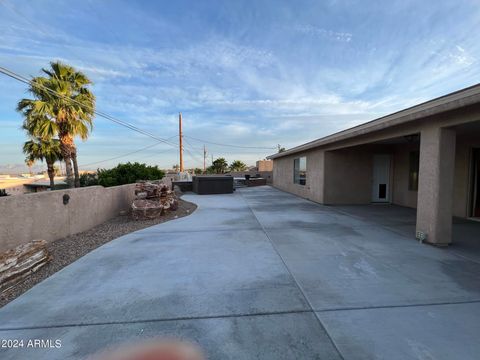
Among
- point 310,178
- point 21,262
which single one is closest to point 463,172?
point 310,178

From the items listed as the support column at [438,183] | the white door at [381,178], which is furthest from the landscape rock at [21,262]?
the white door at [381,178]

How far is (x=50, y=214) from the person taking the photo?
556 centimetres

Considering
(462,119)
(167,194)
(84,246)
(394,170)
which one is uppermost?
(462,119)

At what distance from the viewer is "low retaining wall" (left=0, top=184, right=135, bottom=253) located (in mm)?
4570

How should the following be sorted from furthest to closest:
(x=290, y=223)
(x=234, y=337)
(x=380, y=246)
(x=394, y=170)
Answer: (x=394, y=170) → (x=290, y=223) → (x=380, y=246) → (x=234, y=337)

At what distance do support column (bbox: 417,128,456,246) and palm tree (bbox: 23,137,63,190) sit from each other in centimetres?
2038

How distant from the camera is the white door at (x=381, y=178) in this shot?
11219mm

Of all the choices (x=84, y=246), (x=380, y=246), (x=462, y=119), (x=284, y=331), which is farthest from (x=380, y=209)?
(x=84, y=246)

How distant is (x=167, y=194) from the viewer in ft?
32.5

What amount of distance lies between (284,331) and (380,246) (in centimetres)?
366

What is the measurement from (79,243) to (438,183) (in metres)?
7.54

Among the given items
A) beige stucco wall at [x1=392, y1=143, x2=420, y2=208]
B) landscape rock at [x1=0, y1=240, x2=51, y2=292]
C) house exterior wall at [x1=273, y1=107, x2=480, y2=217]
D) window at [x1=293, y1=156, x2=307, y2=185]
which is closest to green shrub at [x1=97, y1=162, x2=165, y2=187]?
window at [x1=293, y1=156, x2=307, y2=185]

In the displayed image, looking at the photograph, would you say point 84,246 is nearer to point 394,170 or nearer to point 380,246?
point 380,246

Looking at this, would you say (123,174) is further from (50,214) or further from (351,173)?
(351,173)
